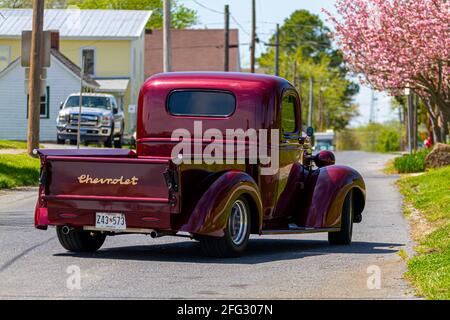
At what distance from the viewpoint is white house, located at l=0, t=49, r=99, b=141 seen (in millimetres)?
57562

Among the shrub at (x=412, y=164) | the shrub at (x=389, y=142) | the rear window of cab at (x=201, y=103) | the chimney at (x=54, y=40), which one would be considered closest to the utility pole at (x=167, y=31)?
the shrub at (x=412, y=164)

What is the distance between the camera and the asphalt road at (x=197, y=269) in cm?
1044

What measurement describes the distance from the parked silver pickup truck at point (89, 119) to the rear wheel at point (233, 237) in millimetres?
32029

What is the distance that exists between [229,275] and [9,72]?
47882 mm

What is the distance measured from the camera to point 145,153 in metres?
14.4

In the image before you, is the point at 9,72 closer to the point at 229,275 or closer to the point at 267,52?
the point at 229,275

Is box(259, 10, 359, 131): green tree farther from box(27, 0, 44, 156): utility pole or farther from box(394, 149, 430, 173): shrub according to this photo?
box(27, 0, 44, 156): utility pole

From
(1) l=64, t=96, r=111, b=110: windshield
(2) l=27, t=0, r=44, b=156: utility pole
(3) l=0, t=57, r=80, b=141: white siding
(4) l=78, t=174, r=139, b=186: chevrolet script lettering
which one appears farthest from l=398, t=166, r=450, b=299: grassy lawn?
(3) l=0, t=57, r=80, b=141: white siding

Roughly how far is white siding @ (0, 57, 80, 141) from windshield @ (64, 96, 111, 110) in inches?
456

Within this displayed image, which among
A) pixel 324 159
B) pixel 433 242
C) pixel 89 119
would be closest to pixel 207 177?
pixel 324 159

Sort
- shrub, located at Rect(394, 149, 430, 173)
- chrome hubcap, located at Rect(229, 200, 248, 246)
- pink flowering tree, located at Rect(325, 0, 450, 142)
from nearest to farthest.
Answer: chrome hubcap, located at Rect(229, 200, 248, 246) → pink flowering tree, located at Rect(325, 0, 450, 142) → shrub, located at Rect(394, 149, 430, 173)

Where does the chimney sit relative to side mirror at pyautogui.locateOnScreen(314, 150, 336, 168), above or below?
above

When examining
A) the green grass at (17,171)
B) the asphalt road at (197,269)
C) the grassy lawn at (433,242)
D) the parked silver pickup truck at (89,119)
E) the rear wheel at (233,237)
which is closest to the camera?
the asphalt road at (197,269)

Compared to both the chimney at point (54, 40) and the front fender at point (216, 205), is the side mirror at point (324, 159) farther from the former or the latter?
the chimney at point (54, 40)
